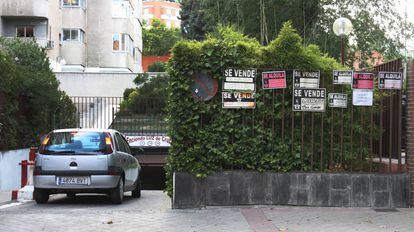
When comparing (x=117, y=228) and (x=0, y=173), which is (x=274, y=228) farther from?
(x=0, y=173)

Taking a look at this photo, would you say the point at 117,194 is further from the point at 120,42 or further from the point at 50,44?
the point at 120,42

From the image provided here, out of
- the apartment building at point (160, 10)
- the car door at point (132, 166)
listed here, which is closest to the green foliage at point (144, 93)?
the car door at point (132, 166)

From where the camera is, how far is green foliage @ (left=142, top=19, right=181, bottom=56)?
303ft

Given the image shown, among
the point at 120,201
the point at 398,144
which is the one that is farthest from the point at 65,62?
the point at 398,144

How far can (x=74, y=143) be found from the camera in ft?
38.5

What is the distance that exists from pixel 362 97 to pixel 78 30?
1461 inches

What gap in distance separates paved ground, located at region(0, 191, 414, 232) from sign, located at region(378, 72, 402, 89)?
2.17 m

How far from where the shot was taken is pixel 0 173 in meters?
17.0

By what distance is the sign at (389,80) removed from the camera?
10.5 meters

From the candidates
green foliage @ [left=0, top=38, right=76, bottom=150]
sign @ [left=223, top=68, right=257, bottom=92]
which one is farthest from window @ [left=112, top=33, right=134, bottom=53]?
sign @ [left=223, top=68, right=257, bottom=92]

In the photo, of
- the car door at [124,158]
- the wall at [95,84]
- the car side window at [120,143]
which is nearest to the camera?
the car door at [124,158]

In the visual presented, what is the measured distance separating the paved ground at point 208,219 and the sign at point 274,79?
6.86ft

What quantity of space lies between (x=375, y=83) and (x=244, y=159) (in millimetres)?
2736

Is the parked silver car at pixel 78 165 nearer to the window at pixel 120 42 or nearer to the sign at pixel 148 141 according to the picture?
the sign at pixel 148 141
